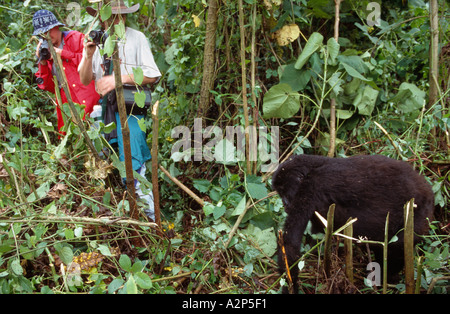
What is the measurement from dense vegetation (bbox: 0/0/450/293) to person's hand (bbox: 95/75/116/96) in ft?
1.42

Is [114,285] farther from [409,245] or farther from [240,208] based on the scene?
[409,245]

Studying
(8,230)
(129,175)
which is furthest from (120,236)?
(8,230)

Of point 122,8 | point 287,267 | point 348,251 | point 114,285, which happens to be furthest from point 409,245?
point 122,8

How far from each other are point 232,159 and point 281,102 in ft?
1.94

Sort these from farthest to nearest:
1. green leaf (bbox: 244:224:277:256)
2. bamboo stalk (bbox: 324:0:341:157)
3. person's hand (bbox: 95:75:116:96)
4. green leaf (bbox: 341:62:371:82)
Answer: bamboo stalk (bbox: 324:0:341:157)
green leaf (bbox: 341:62:371:82)
person's hand (bbox: 95:75:116:96)
green leaf (bbox: 244:224:277:256)

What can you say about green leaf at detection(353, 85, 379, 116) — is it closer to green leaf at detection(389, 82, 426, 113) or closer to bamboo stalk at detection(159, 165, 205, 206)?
green leaf at detection(389, 82, 426, 113)

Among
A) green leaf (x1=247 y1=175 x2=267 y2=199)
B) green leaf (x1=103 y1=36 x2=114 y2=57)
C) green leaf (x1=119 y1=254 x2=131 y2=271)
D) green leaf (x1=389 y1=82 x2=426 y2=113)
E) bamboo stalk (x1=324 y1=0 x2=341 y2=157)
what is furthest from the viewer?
green leaf (x1=389 y1=82 x2=426 y2=113)

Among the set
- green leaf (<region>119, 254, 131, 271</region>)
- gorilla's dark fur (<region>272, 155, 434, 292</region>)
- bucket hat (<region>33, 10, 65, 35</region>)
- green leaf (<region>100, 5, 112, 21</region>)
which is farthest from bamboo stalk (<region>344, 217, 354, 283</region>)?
bucket hat (<region>33, 10, 65, 35</region>)

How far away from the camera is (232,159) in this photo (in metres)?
3.47

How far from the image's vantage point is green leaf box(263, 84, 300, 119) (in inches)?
141

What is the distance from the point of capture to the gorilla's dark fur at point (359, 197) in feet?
8.87

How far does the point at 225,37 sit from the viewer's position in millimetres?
3811

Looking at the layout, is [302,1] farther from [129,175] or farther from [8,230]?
[8,230]
